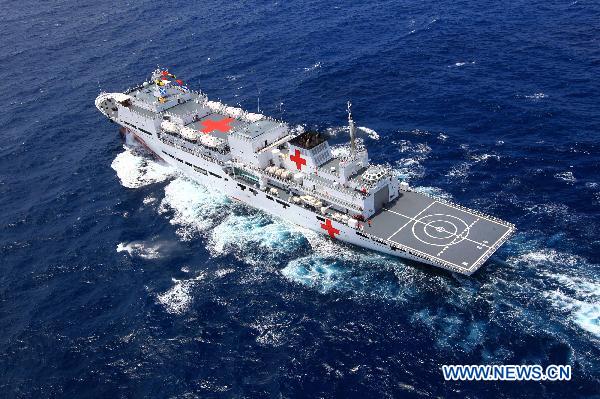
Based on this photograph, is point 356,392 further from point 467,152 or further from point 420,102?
point 420,102

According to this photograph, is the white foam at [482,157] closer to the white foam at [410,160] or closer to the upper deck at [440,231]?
the white foam at [410,160]

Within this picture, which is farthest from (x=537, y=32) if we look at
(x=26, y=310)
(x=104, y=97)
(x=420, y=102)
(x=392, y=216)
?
(x=26, y=310)

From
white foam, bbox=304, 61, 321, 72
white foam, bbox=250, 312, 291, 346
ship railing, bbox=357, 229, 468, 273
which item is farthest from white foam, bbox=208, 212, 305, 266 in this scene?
white foam, bbox=304, 61, 321, 72

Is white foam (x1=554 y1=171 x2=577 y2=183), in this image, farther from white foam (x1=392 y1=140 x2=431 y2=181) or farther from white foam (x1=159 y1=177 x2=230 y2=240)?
white foam (x1=159 y1=177 x2=230 y2=240)

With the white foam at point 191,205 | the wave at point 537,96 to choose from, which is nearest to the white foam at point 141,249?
the white foam at point 191,205

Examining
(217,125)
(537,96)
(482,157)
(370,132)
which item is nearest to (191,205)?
(217,125)

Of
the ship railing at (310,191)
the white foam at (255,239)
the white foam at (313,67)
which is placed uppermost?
the white foam at (313,67)
